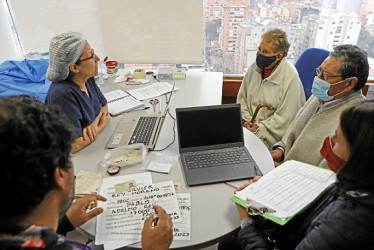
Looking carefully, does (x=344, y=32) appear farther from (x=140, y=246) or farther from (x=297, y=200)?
(x=140, y=246)

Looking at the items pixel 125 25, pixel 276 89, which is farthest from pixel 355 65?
pixel 125 25

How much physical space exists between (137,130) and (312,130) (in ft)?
3.38

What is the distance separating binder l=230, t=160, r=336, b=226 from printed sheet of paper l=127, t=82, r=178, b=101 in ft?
3.89

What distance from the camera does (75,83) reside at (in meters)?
1.57

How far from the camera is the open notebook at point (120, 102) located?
1825 mm

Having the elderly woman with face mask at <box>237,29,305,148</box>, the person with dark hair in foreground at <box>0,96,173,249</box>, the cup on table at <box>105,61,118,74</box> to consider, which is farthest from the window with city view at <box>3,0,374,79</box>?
the person with dark hair in foreground at <box>0,96,173,249</box>

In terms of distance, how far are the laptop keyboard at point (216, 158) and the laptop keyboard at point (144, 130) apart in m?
0.29

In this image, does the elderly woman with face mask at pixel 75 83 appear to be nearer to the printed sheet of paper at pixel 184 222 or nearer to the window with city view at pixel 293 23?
the printed sheet of paper at pixel 184 222

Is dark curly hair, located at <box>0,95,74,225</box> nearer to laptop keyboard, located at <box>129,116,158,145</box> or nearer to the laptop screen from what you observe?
the laptop screen

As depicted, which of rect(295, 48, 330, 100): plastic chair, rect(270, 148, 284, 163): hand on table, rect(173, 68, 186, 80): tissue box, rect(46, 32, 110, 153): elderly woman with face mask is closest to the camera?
rect(46, 32, 110, 153): elderly woman with face mask

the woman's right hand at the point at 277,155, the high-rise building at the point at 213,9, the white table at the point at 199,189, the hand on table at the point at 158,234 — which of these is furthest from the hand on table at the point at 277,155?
the high-rise building at the point at 213,9

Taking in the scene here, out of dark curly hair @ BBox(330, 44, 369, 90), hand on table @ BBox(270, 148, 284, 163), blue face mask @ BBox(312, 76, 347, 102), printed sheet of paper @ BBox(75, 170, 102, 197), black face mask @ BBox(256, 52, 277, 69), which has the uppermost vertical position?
dark curly hair @ BBox(330, 44, 369, 90)

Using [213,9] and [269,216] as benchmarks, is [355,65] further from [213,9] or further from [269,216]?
[213,9]

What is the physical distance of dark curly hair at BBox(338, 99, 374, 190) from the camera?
73 cm
